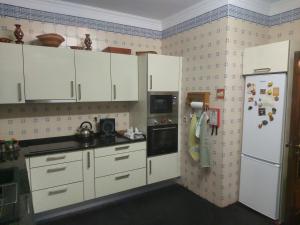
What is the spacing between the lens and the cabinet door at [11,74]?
2156 mm

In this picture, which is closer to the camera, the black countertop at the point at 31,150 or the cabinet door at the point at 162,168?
the black countertop at the point at 31,150

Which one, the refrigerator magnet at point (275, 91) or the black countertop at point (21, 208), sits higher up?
the refrigerator magnet at point (275, 91)

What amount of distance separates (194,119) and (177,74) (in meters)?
0.68

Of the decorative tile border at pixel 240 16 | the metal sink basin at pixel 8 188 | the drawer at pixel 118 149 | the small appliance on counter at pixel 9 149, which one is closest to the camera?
the metal sink basin at pixel 8 188

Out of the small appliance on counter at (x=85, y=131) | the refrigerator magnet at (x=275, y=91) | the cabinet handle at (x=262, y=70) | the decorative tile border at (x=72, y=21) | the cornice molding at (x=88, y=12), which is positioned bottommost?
the small appliance on counter at (x=85, y=131)

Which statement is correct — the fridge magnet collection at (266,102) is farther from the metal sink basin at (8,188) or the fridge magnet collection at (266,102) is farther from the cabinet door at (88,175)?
the metal sink basin at (8,188)

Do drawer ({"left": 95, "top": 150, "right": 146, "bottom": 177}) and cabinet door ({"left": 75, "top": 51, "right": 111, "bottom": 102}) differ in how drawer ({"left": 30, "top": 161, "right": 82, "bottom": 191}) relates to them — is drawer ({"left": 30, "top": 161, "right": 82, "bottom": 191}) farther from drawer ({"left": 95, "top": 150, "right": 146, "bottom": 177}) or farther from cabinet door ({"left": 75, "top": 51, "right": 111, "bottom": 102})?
cabinet door ({"left": 75, "top": 51, "right": 111, "bottom": 102})

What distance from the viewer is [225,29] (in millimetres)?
2404

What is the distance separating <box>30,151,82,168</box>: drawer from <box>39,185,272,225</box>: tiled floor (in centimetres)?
68

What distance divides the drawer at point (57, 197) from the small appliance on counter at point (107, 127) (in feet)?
2.36

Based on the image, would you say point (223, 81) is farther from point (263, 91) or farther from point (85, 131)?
point (85, 131)

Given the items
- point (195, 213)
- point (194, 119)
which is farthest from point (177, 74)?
point (195, 213)

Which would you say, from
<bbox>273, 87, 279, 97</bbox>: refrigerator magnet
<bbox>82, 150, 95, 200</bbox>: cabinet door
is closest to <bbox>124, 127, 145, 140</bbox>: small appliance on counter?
<bbox>82, 150, 95, 200</bbox>: cabinet door

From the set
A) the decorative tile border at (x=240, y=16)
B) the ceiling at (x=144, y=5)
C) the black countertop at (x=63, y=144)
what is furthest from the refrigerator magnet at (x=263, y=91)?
the black countertop at (x=63, y=144)
